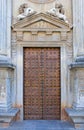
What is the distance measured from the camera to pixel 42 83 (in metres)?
8.62

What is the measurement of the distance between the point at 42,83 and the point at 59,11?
2653mm

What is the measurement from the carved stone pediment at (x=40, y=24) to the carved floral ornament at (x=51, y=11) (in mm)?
135

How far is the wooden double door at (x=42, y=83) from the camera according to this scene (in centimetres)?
856

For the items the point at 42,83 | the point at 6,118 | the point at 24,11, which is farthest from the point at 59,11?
the point at 6,118

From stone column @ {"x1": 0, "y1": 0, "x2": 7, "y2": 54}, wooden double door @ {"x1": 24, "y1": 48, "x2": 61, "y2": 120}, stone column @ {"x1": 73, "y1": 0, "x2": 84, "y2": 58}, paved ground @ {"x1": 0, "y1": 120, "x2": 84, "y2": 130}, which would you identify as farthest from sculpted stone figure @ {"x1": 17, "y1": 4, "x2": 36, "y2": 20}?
paved ground @ {"x1": 0, "y1": 120, "x2": 84, "y2": 130}

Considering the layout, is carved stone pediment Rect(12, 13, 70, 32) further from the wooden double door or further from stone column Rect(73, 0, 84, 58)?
the wooden double door

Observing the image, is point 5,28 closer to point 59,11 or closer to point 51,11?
point 51,11

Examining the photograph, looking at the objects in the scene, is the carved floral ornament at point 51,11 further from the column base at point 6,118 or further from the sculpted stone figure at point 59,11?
the column base at point 6,118

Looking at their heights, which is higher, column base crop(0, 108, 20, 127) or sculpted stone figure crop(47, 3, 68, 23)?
sculpted stone figure crop(47, 3, 68, 23)

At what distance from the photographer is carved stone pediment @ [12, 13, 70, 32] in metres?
8.47

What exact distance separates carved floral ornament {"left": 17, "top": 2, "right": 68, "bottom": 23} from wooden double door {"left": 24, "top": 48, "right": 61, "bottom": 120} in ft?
3.83

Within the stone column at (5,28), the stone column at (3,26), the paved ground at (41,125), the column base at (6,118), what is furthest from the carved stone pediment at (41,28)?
the paved ground at (41,125)

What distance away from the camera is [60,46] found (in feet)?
28.2

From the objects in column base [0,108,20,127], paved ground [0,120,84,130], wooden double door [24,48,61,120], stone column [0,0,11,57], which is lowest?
paved ground [0,120,84,130]
